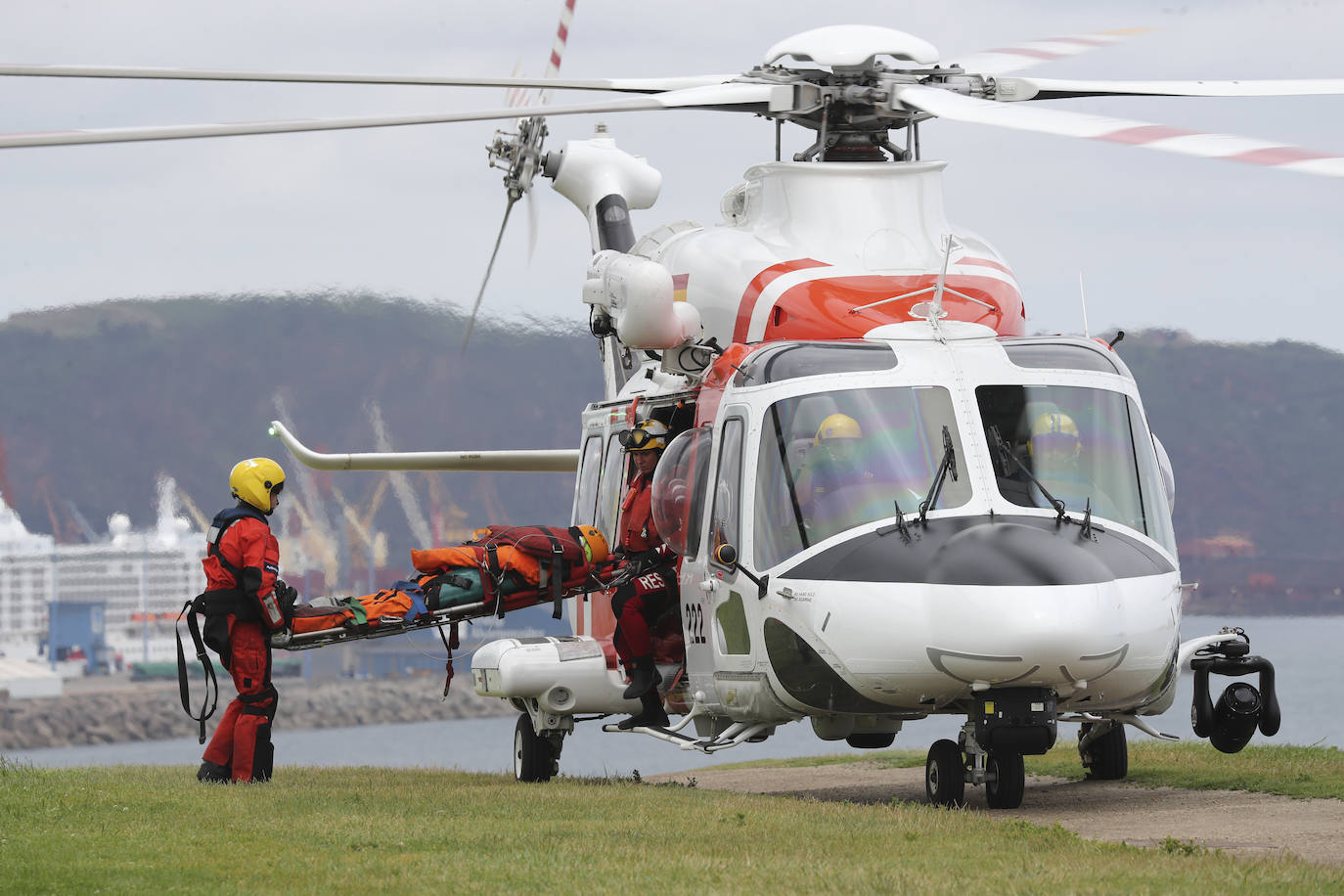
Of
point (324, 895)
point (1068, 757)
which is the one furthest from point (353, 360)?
point (324, 895)

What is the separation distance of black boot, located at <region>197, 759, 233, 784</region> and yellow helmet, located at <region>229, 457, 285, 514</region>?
5.27 ft

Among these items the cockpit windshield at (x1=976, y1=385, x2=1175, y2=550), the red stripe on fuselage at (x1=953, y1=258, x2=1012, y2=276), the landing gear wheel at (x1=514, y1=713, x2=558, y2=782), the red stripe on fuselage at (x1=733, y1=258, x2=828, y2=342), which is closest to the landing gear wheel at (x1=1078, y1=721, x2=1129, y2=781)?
the cockpit windshield at (x1=976, y1=385, x2=1175, y2=550)

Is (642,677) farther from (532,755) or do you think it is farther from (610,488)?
(610,488)

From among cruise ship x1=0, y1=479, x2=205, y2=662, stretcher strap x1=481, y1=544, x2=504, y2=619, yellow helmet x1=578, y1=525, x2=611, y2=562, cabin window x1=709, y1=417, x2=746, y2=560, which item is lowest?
cruise ship x1=0, y1=479, x2=205, y2=662

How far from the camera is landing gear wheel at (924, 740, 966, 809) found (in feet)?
31.7

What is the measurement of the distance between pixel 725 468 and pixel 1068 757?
4880mm

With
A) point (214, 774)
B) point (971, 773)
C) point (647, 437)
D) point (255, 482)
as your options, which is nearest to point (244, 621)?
point (255, 482)

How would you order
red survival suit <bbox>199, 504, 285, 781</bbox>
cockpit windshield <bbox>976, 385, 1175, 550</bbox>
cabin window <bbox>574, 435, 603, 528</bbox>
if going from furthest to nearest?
cabin window <bbox>574, 435, 603, 528</bbox>
red survival suit <bbox>199, 504, 285, 781</bbox>
cockpit windshield <bbox>976, 385, 1175, 550</bbox>

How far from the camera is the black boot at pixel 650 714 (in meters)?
12.0

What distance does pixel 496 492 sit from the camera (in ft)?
307

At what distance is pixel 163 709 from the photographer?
362ft

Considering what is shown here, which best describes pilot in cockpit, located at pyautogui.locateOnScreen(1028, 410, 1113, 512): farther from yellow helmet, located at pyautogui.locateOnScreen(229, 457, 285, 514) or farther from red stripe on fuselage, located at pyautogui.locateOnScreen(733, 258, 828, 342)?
yellow helmet, located at pyautogui.locateOnScreen(229, 457, 285, 514)

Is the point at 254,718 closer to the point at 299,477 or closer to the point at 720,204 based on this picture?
the point at 720,204

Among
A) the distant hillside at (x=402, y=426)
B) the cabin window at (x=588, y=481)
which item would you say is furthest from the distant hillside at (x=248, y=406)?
the cabin window at (x=588, y=481)
